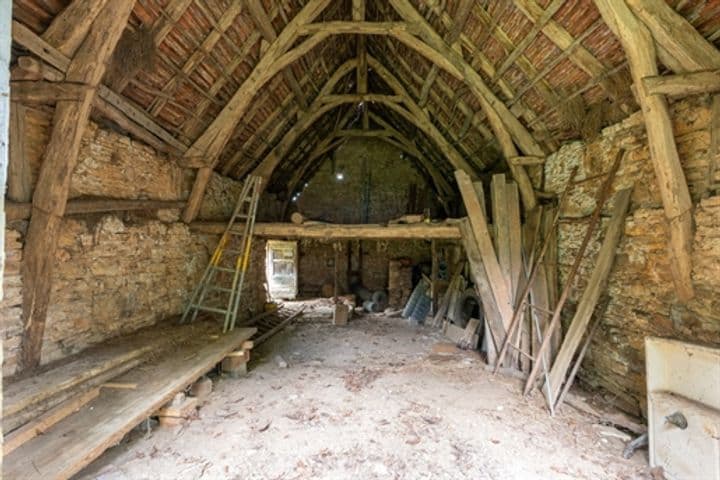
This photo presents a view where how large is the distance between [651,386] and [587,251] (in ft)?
5.41

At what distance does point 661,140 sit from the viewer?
275 cm

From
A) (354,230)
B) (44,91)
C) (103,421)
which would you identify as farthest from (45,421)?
(354,230)

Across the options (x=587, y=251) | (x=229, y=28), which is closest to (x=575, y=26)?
(x=587, y=251)

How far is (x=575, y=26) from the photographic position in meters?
3.15

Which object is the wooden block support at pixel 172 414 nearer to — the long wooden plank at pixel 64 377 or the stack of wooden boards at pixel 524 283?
the long wooden plank at pixel 64 377

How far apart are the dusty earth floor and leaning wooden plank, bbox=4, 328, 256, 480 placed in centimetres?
41

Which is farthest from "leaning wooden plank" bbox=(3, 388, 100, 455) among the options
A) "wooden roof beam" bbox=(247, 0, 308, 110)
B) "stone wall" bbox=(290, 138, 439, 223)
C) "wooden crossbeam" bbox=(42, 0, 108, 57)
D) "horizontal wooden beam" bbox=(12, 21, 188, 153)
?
"stone wall" bbox=(290, 138, 439, 223)

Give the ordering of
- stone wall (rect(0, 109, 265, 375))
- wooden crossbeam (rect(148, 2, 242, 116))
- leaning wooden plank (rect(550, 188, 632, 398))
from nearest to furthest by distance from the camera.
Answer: stone wall (rect(0, 109, 265, 375)), leaning wooden plank (rect(550, 188, 632, 398)), wooden crossbeam (rect(148, 2, 242, 116))

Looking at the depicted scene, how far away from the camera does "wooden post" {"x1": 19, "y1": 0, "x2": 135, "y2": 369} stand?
2.85 meters

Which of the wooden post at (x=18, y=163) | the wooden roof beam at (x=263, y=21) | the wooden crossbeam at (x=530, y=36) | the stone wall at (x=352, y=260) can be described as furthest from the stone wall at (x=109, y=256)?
the stone wall at (x=352, y=260)

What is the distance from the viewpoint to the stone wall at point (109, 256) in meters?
2.96

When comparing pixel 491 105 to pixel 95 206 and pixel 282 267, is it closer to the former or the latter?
pixel 95 206

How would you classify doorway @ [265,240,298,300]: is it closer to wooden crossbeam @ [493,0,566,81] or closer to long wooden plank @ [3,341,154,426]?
long wooden plank @ [3,341,154,426]

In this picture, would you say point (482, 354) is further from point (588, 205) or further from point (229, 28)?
point (229, 28)
